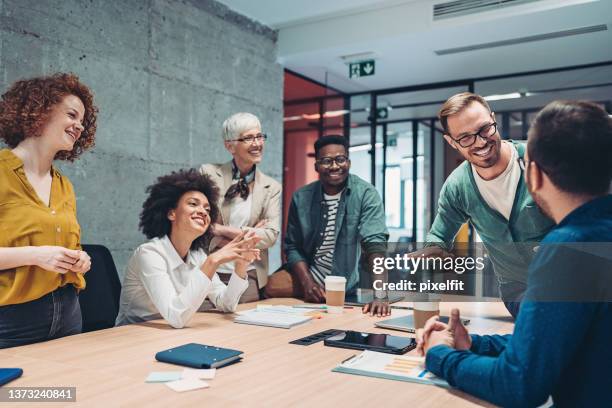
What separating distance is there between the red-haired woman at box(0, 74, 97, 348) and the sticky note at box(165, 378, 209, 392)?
73cm

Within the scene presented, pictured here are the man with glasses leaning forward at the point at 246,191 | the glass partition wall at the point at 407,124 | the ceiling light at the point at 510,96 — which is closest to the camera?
the man with glasses leaning forward at the point at 246,191

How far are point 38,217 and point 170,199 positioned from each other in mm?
659

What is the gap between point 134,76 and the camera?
403 centimetres

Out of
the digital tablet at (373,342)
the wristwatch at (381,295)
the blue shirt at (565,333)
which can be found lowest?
the digital tablet at (373,342)

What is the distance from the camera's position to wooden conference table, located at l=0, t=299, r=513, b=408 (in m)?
1.21

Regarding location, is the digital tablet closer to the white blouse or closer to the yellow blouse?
the white blouse

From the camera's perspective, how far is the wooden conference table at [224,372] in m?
1.21

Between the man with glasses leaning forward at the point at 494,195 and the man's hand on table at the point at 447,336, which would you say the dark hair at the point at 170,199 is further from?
the man's hand on table at the point at 447,336

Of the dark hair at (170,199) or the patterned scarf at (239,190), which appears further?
the patterned scarf at (239,190)

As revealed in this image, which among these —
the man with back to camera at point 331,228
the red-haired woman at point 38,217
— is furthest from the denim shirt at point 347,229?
the red-haired woman at point 38,217

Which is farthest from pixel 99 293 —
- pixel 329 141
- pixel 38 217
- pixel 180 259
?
pixel 329 141

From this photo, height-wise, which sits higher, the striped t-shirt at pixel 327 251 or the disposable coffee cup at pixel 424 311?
the striped t-shirt at pixel 327 251

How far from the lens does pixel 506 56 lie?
5.38m

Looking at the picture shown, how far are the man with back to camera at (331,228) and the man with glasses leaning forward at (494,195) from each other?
2.20ft
